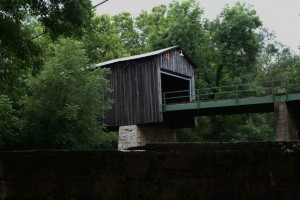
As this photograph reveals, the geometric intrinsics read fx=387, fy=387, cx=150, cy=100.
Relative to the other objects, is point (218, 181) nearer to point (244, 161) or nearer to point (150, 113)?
point (244, 161)

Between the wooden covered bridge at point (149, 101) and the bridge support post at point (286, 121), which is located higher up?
the wooden covered bridge at point (149, 101)

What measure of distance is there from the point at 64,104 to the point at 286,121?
36.1 feet

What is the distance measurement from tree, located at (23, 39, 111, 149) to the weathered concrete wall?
14921mm

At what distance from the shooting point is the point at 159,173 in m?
3.19

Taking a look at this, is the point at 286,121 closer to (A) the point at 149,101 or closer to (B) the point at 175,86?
(A) the point at 149,101

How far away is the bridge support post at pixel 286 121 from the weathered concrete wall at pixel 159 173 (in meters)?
16.3

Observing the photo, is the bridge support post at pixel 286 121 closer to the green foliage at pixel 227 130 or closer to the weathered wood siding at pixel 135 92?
the weathered wood siding at pixel 135 92

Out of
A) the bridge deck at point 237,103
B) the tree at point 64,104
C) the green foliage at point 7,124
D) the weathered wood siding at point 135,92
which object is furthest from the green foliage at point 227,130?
the green foliage at point 7,124

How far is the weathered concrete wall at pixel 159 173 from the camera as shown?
307 centimetres

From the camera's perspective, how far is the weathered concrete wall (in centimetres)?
307

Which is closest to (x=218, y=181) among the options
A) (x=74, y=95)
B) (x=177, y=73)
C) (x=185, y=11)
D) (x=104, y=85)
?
(x=74, y=95)

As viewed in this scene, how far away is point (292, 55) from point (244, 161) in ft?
157

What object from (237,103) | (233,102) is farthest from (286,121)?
(233,102)

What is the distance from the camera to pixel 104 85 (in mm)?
21562
